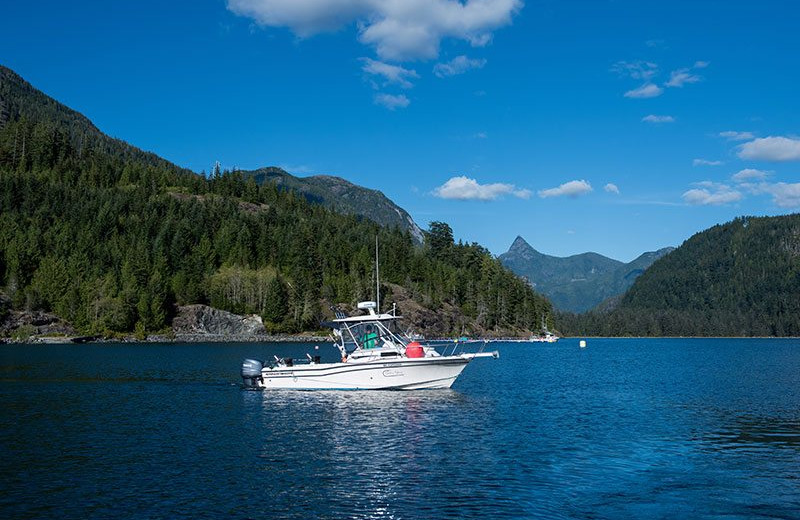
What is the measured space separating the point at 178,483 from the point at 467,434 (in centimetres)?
1627

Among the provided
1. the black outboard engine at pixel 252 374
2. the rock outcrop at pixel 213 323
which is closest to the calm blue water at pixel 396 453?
the black outboard engine at pixel 252 374

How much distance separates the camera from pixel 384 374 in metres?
52.0

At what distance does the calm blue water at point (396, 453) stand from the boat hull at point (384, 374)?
5.17 ft

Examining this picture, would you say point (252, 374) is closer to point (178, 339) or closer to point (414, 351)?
point (414, 351)

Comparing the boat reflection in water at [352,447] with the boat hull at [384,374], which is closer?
the boat reflection in water at [352,447]

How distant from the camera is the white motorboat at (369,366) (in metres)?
51.8

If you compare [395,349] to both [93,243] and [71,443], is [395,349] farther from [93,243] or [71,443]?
[93,243]

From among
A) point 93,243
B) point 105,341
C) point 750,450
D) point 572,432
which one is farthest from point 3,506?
point 93,243

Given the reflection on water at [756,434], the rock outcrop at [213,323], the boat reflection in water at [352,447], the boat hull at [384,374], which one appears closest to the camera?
the boat reflection in water at [352,447]

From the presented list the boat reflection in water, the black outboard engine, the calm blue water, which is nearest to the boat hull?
the boat reflection in water

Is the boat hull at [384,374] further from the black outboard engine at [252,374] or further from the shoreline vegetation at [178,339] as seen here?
the shoreline vegetation at [178,339]

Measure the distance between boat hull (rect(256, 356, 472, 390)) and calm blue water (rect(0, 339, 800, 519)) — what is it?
1.58 metres

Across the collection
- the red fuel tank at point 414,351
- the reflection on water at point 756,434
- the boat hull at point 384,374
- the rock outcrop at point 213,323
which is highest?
the rock outcrop at point 213,323

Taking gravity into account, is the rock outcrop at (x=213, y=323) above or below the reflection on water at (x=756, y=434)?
above
